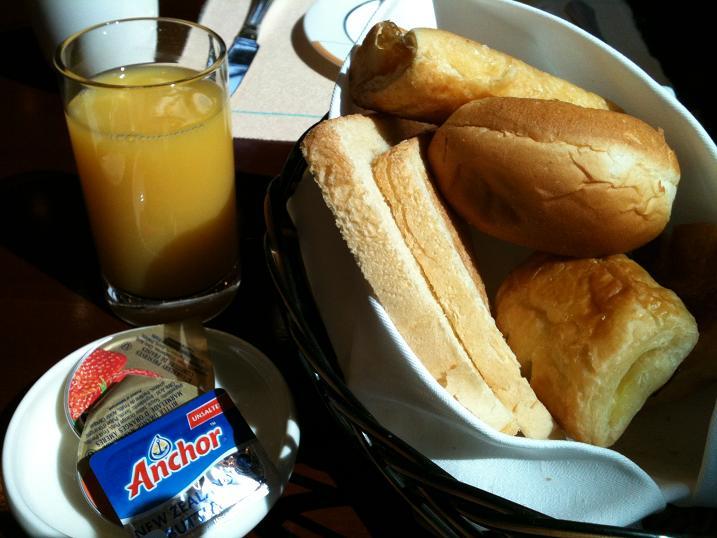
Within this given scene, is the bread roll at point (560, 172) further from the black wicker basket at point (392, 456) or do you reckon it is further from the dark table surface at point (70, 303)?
the dark table surface at point (70, 303)

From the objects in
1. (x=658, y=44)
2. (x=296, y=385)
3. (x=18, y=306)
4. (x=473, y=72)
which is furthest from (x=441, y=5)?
(x=658, y=44)

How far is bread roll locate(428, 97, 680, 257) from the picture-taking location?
0.52 meters

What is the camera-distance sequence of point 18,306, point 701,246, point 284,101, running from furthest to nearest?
point 284,101, point 18,306, point 701,246

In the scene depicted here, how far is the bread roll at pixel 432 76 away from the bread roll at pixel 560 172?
0.04 meters

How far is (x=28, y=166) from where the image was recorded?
90 centimetres

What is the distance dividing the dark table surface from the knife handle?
346mm

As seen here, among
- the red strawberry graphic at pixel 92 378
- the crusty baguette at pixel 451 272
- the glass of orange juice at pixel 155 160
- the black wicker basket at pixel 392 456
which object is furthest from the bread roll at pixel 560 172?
the red strawberry graphic at pixel 92 378

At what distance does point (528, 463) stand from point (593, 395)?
7 cm

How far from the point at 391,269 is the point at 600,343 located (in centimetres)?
17

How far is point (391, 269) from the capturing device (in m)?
0.50

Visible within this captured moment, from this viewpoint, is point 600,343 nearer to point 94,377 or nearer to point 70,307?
point 94,377

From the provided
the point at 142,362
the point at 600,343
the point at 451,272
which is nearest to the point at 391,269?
the point at 451,272

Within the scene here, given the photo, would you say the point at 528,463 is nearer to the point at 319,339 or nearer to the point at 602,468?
the point at 602,468

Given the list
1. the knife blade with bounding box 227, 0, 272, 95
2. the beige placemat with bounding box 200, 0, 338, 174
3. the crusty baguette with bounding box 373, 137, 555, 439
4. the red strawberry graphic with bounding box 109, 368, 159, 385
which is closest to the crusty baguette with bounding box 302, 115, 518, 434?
the crusty baguette with bounding box 373, 137, 555, 439
